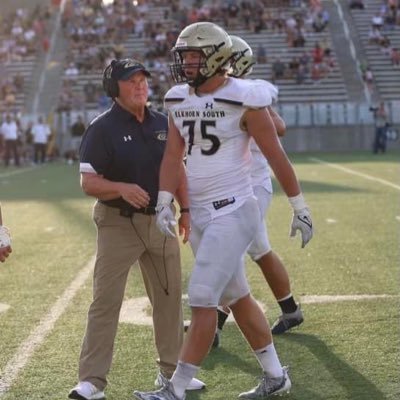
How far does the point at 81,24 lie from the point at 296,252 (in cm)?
3229

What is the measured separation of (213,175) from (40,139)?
2494 centimetres

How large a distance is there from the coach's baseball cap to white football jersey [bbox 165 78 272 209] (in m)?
0.31

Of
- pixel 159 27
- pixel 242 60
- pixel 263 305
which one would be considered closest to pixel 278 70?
pixel 159 27

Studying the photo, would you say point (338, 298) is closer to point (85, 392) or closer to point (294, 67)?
point (85, 392)

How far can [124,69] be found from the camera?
187 inches

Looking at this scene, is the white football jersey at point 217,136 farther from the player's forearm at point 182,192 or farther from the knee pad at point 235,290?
the knee pad at point 235,290

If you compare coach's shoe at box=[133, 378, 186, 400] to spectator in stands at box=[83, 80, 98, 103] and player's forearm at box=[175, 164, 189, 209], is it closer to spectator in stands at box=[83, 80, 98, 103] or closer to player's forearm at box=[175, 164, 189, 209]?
player's forearm at box=[175, 164, 189, 209]

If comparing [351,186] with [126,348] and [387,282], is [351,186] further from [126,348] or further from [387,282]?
[126,348]

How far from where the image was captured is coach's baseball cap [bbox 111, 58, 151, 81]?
4.73 metres

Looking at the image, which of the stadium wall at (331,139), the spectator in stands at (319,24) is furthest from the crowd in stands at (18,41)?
the spectator in stands at (319,24)

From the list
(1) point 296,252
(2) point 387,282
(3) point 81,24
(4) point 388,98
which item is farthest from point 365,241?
(3) point 81,24

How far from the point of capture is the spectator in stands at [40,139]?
28.5 metres

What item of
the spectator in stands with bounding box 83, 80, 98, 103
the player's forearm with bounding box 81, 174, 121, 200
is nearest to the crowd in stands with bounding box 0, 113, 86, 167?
the spectator in stands with bounding box 83, 80, 98, 103

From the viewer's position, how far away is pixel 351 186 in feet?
55.4
